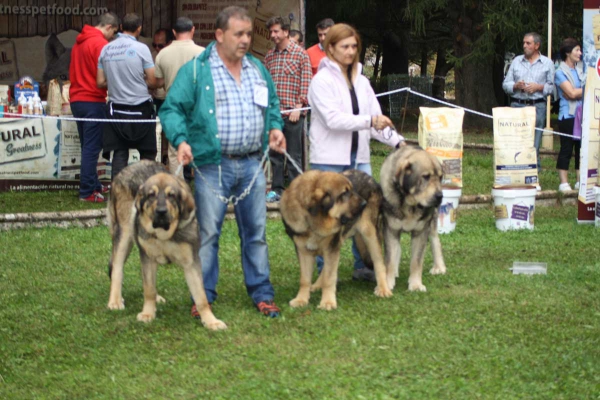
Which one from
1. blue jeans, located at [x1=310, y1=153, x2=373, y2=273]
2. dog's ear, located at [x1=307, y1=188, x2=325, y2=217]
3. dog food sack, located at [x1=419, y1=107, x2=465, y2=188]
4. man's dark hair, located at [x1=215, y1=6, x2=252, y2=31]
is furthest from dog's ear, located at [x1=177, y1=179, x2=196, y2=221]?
A: dog food sack, located at [x1=419, y1=107, x2=465, y2=188]

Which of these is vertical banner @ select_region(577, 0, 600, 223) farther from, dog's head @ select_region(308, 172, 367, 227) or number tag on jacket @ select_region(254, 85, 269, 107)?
number tag on jacket @ select_region(254, 85, 269, 107)

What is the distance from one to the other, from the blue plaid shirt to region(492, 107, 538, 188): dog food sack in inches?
178

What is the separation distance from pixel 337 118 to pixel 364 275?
1.55 m

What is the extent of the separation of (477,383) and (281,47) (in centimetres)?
697

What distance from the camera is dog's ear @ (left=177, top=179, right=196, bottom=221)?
19.1ft

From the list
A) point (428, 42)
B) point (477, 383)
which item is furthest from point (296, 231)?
point (428, 42)

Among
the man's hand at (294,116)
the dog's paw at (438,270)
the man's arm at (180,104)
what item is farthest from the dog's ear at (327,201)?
the man's hand at (294,116)

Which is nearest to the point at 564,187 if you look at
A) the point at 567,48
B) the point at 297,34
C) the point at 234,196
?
the point at 567,48

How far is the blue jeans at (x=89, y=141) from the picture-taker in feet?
36.5

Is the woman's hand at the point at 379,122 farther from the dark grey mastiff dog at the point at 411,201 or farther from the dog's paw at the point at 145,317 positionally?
the dog's paw at the point at 145,317

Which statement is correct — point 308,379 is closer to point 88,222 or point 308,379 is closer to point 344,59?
point 344,59

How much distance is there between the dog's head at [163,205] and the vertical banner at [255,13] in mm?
7852

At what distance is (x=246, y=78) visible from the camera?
20.3 ft

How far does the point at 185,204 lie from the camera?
231 inches
